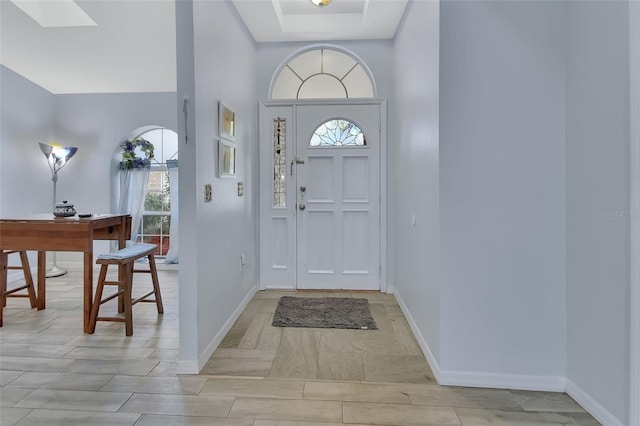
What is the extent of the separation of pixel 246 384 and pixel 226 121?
6.21ft

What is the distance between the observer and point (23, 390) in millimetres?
1900

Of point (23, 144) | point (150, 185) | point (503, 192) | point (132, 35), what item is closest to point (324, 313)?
point (503, 192)

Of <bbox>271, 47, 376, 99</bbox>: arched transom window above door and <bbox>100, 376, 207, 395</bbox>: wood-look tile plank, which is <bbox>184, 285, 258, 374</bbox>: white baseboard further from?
<bbox>271, 47, 376, 99</bbox>: arched transom window above door

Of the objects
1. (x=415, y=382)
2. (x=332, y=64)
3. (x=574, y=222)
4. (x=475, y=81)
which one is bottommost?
(x=415, y=382)

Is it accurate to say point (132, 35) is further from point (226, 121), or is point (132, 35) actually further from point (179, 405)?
point (179, 405)

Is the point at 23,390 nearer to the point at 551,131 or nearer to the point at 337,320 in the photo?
the point at 337,320

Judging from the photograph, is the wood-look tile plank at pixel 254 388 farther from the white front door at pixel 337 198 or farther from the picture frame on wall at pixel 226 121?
the white front door at pixel 337 198

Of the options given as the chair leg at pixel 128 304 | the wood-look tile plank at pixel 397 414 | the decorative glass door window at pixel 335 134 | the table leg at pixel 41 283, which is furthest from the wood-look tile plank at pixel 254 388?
the decorative glass door window at pixel 335 134

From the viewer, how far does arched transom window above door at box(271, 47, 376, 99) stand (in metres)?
3.77

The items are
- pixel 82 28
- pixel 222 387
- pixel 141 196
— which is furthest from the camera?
pixel 141 196

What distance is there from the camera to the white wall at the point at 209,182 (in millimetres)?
2064

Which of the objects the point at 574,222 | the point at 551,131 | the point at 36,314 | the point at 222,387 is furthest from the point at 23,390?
the point at 551,131

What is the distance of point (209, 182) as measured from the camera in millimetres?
2332

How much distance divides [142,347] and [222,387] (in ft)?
2.91
